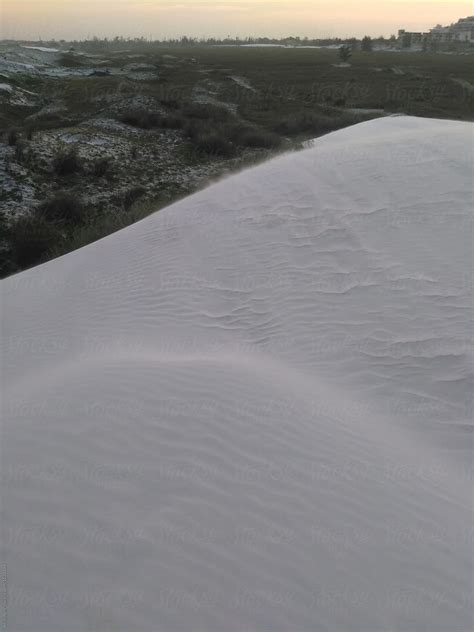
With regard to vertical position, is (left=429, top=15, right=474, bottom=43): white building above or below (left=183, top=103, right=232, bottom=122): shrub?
above

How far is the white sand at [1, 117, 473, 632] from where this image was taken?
242cm

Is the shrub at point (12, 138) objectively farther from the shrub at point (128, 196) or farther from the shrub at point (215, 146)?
the shrub at point (215, 146)

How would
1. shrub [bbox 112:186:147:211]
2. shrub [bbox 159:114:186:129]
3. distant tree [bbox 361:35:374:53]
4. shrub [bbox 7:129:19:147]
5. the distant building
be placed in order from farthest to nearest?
the distant building
distant tree [bbox 361:35:374:53]
shrub [bbox 159:114:186:129]
shrub [bbox 7:129:19:147]
shrub [bbox 112:186:147:211]

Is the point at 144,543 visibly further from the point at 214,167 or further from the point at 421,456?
the point at 214,167

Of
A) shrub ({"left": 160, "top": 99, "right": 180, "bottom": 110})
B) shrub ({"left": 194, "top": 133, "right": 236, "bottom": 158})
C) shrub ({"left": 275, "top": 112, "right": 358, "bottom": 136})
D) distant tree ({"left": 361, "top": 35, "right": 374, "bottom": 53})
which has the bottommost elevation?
shrub ({"left": 194, "top": 133, "right": 236, "bottom": 158})

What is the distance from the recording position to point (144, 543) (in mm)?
2590

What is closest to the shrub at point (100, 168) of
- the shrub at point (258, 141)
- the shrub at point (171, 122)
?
the shrub at point (258, 141)

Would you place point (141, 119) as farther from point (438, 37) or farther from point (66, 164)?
point (438, 37)

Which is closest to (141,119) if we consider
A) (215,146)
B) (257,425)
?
(215,146)

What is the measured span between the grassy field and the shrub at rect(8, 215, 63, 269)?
0.02m

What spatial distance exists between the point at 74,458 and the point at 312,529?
57.4 inches

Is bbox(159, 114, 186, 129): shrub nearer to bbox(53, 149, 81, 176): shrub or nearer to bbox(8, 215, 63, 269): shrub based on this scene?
bbox(53, 149, 81, 176): shrub

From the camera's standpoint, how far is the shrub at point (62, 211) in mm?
10891

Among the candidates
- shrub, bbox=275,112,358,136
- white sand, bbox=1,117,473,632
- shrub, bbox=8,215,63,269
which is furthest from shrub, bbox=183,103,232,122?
white sand, bbox=1,117,473,632
